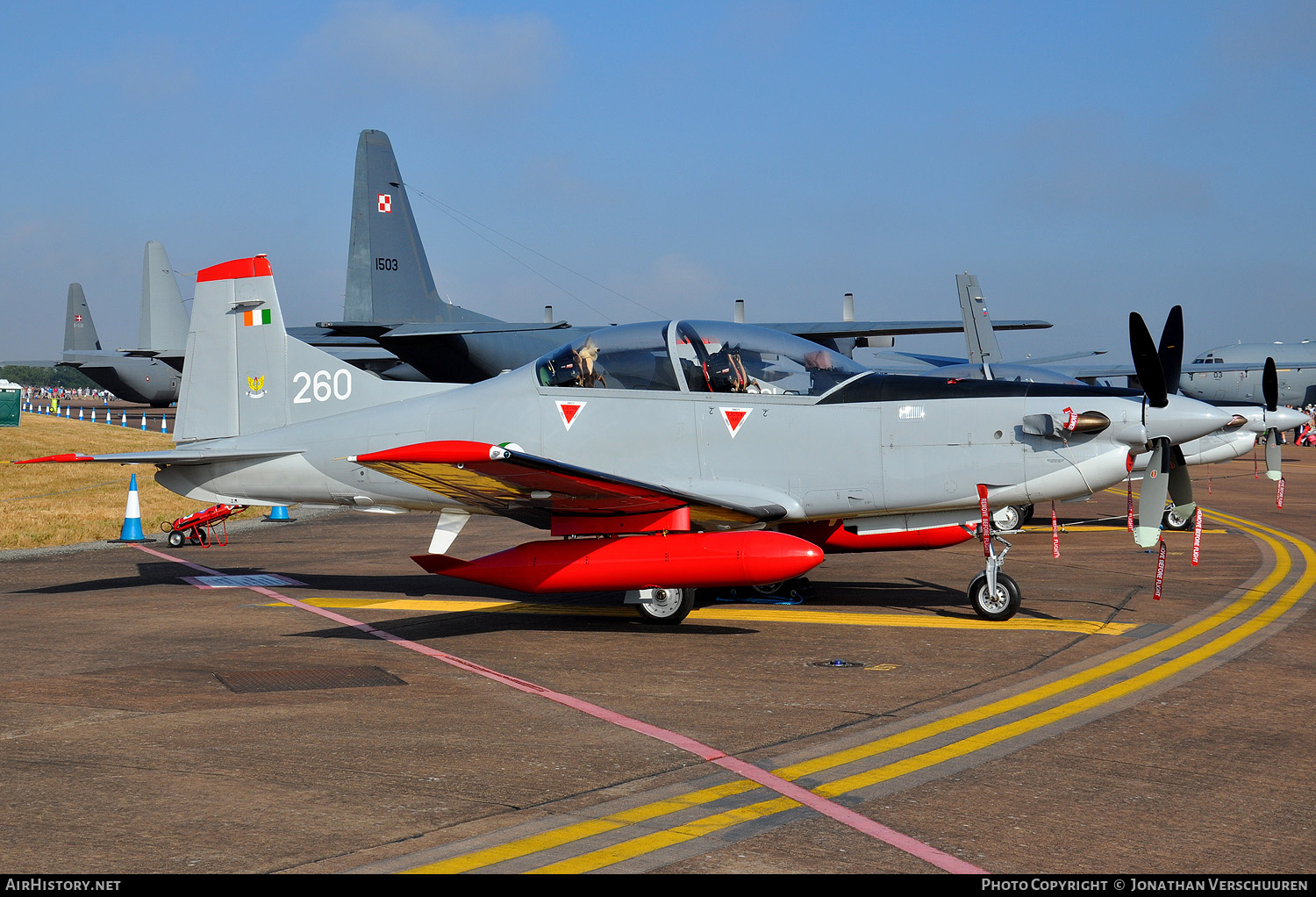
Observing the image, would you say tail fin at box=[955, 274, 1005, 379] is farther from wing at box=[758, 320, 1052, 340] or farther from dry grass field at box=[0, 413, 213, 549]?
dry grass field at box=[0, 413, 213, 549]

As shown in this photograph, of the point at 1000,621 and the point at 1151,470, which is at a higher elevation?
the point at 1151,470

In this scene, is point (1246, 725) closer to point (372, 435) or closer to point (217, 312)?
point (372, 435)

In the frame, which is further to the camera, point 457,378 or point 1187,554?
point 457,378

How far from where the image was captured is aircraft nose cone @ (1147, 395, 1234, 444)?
332 inches

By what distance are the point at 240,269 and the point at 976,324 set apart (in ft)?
75.3

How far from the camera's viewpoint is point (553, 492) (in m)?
8.54

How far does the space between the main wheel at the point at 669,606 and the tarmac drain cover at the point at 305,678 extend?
8.69 ft

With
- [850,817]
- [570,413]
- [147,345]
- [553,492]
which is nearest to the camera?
[850,817]

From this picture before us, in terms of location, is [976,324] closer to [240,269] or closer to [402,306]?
[402,306]

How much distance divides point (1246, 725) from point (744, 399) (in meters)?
4.66

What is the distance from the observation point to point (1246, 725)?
587 cm

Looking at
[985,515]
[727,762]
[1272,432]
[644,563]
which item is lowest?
[727,762]

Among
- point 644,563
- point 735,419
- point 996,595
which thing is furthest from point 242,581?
point 996,595

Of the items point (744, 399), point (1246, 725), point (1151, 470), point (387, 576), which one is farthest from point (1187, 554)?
point (387, 576)
